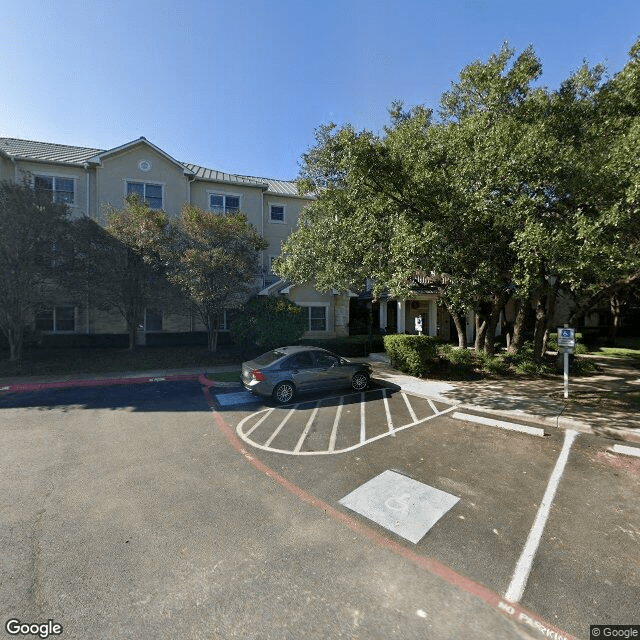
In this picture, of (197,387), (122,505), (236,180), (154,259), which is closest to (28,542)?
(122,505)

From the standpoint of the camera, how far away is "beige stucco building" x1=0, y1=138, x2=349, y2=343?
1927 centimetres

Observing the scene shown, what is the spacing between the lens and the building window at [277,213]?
24.2 metres

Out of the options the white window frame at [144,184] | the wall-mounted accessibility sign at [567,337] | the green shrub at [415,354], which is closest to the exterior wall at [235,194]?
the white window frame at [144,184]

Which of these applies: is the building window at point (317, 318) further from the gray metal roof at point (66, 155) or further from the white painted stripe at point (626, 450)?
the white painted stripe at point (626, 450)

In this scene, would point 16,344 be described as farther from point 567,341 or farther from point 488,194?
point 567,341

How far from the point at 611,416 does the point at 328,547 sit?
7.93 metres

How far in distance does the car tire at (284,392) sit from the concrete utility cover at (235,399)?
2.34ft

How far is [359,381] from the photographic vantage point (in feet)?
34.6

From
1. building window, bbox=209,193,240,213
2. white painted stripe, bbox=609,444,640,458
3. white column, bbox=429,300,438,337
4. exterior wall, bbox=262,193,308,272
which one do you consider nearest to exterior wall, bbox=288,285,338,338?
exterior wall, bbox=262,193,308,272

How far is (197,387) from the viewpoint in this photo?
11336 mm

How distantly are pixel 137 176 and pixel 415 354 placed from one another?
66.0 ft

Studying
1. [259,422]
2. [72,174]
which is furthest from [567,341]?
[72,174]

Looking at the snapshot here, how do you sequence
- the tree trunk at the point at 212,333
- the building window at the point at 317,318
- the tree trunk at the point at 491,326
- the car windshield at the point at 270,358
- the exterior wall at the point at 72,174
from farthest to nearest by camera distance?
the building window at the point at 317,318, the exterior wall at the point at 72,174, the tree trunk at the point at 212,333, the tree trunk at the point at 491,326, the car windshield at the point at 270,358

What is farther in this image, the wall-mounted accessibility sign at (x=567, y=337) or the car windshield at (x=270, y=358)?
the car windshield at (x=270, y=358)
